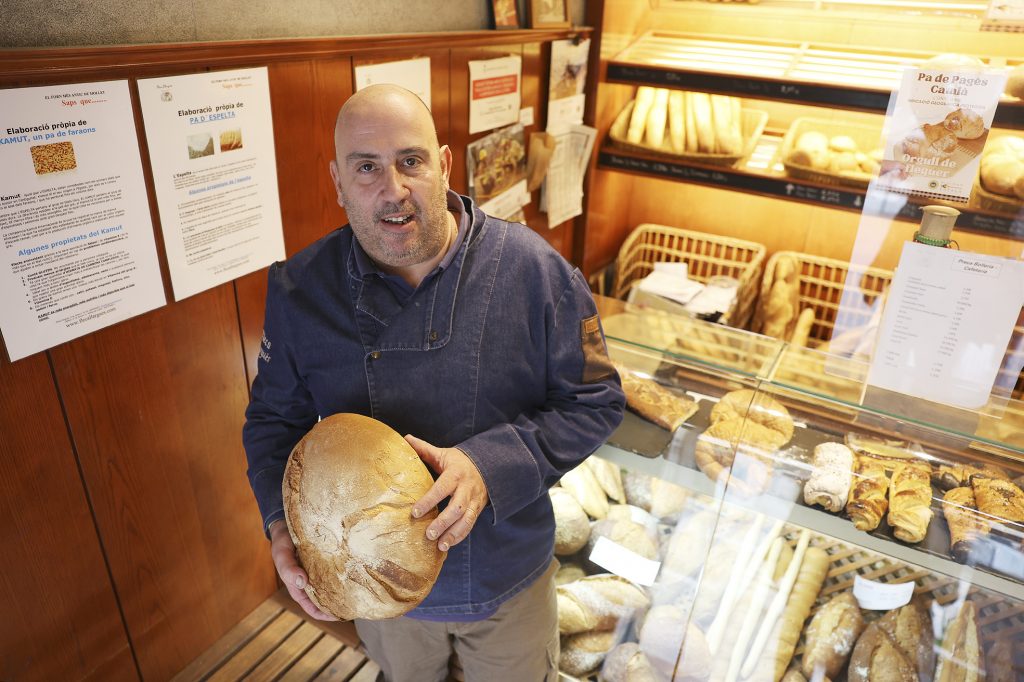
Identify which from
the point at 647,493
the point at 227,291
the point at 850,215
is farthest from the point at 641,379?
the point at 850,215

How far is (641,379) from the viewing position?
1804mm

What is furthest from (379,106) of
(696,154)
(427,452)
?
(696,154)

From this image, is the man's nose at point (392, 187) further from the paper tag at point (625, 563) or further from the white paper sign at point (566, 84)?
the white paper sign at point (566, 84)

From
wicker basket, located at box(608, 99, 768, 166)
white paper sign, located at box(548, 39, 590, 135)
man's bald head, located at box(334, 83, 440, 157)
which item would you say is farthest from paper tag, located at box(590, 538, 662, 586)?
white paper sign, located at box(548, 39, 590, 135)

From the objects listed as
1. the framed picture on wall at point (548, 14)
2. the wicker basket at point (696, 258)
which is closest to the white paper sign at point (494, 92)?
the framed picture on wall at point (548, 14)

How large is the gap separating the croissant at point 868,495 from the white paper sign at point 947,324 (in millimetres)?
281

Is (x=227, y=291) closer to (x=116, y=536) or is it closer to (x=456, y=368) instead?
(x=116, y=536)

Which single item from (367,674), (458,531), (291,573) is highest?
(458,531)

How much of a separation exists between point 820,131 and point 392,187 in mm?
2450

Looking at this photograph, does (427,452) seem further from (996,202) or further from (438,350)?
(996,202)

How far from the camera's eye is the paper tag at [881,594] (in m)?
1.55

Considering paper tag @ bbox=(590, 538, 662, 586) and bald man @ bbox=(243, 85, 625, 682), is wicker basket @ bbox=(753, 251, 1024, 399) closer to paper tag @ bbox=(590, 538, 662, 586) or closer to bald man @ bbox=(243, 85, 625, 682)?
paper tag @ bbox=(590, 538, 662, 586)

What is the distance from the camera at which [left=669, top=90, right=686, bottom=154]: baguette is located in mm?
3033

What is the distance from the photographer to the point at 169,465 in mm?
1810
